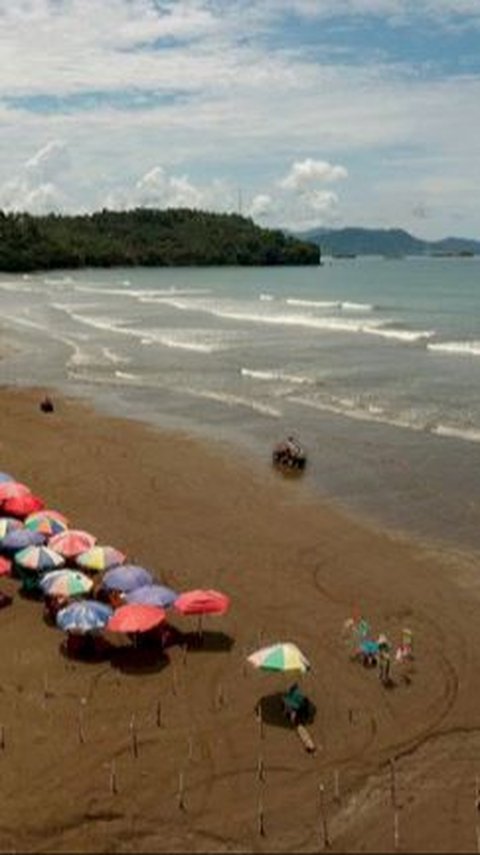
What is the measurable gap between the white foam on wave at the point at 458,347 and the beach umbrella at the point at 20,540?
1737 inches

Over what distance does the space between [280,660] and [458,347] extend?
51.9 meters

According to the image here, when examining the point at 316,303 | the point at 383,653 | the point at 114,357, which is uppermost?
the point at 316,303

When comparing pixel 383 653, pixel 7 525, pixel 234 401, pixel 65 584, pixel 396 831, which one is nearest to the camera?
pixel 396 831

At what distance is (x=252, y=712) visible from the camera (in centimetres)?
1747

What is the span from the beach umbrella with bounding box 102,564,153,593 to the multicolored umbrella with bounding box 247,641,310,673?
419cm

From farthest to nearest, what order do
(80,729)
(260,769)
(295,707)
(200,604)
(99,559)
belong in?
(99,559)
(200,604)
(295,707)
(80,729)
(260,769)

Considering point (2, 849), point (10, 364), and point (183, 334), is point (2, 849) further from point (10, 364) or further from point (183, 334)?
point (183, 334)

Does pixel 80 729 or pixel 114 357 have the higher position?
pixel 114 357

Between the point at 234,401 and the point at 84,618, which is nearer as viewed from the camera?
the point at 84,618

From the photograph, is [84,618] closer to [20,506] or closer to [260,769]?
[260,769]

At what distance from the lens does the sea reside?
1266 inches

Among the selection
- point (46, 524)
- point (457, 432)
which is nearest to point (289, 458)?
point (457, 432)

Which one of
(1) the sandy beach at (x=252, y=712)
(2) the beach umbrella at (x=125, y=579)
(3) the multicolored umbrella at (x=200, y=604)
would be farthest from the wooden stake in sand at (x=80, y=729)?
(2) the beach umbrella at (x=125, y=579)

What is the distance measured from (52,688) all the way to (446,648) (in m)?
7.52
